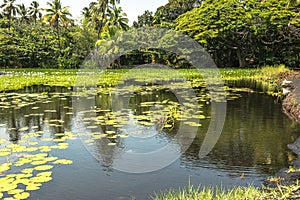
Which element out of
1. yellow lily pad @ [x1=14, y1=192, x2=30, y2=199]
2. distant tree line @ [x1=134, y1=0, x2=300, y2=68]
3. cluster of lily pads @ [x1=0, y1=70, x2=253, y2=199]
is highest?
distant tree line @ [x1=134, y1=0, x2=300, y2=68]

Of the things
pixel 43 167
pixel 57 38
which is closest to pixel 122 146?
pixel 43 167

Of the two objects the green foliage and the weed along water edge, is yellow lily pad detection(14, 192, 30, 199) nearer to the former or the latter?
the weed along water edge

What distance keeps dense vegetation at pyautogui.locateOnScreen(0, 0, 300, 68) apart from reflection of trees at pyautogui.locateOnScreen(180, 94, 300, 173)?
602 inches

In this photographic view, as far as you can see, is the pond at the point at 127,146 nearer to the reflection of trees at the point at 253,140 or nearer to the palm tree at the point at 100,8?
the reflection of trees at the point at 253,140

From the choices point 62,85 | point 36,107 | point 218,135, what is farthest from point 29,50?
point 218,135

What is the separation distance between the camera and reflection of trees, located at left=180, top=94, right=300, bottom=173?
5539 mm

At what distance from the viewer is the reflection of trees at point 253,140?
5.54 m

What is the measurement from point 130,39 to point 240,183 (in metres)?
27.9

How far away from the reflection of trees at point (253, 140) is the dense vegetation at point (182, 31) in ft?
50.2

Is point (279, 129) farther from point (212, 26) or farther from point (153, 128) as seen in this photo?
point (212, 26)

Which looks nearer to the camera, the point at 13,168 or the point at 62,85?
the point at 13,168

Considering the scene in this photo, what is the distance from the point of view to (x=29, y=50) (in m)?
32.8

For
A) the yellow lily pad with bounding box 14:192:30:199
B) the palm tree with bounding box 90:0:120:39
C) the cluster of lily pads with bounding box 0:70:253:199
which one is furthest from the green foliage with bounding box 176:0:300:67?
the yellow lily pad with bounding box 14:192:30:199

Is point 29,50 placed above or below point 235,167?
above
